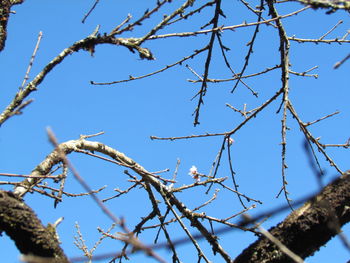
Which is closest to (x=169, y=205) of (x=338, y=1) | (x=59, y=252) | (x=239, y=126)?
(x=239, y=126)

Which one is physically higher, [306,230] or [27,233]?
[27,233]

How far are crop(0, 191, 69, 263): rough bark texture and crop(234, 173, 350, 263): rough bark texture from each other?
2.61 ft

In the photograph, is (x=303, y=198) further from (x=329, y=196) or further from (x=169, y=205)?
(x=169, y=205)

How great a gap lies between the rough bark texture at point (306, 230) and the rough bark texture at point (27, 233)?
0.80 meters

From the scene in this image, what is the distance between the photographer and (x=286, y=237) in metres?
1.59

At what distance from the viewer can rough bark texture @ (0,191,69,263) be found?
5.67 feet

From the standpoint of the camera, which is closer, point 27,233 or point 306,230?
point 306,230

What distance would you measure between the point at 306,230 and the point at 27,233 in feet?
3.75

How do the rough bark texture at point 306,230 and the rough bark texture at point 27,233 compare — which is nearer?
the rough bark texture at point 306,230

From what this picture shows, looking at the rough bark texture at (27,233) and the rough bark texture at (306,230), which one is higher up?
the rough bark texture at (27,233)

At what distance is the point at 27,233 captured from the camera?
174 centimetres

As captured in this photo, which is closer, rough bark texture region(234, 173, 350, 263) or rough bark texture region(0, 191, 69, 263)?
rough bark texture region(234, 173, 350, 263)

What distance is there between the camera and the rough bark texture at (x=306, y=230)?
1.57 m

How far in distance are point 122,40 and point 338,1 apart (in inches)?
39.2
